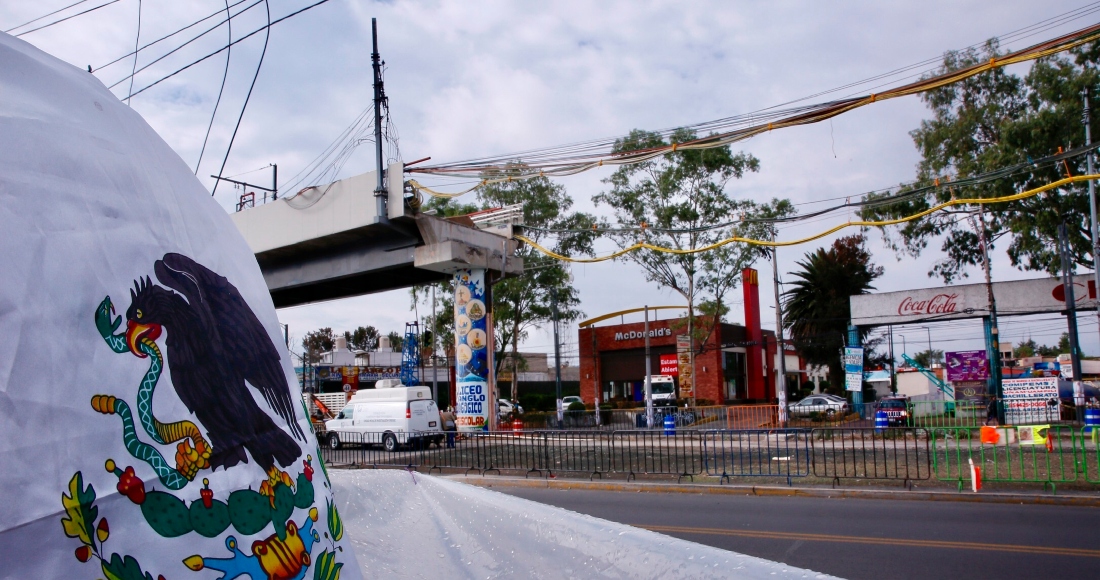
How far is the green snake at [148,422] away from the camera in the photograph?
185cm

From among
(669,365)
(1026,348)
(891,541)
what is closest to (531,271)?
(669,365)

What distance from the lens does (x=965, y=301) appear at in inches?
1179

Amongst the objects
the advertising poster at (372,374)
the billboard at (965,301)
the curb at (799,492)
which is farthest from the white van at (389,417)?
the advertising poster at (372,374)

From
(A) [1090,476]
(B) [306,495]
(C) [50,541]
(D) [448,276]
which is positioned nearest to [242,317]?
(B) [306,495]

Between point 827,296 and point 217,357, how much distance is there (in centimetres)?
5672

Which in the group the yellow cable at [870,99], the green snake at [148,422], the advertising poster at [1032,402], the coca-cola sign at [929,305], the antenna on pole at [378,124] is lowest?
the advertising poster at [1032,402]

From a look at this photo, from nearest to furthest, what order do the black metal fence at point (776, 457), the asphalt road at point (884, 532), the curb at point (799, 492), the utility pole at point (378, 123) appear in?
the asphalt road at point (884, 532)
the curb at point (799, 492)
the black metal fence at point (776, 457)
the utility pole at point (378, 123)

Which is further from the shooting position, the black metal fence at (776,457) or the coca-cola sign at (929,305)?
the coca-cola sign at (929,305)

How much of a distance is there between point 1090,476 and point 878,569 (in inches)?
332

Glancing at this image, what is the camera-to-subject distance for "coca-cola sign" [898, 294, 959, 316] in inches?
1193

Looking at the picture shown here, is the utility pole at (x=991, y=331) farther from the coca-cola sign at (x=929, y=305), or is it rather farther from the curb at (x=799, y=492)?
the curb at (x=799, y=492)

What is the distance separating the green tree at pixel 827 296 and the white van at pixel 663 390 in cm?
1155

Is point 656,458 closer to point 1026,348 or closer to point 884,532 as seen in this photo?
point 884,532

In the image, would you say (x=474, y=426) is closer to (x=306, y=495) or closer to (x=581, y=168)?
(x=581, y=168)
